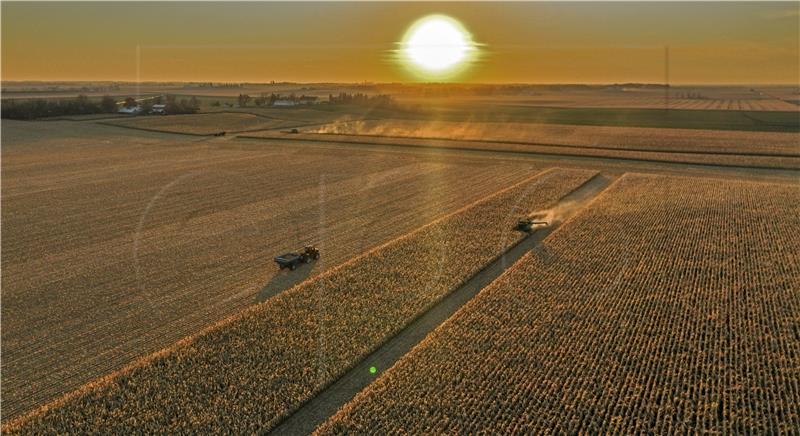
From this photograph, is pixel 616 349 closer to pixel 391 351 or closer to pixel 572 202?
pixel 391 351

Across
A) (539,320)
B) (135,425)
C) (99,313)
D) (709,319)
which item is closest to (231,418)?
(135,425)

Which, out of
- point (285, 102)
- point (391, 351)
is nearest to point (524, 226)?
point (391, 351)

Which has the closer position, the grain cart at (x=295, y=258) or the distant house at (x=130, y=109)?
the grain cart at (x=295, y=258)

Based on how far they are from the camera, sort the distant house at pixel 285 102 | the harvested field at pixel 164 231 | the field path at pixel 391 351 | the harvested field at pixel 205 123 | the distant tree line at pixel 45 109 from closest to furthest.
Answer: the field path at pixel 391 351, the harvested field at pixel 164 231, the harvested field at pixel 205 123, the distant tree line at pixel 45 109, the distant house at pixel 285 102

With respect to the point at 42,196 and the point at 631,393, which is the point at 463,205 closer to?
the point at 631,393

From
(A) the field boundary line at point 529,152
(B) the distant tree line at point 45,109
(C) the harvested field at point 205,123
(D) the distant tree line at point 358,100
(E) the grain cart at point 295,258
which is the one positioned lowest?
(E) the grain cart at point 295,258

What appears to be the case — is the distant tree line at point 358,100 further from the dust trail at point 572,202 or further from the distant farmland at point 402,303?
the dust trail at point 572,202

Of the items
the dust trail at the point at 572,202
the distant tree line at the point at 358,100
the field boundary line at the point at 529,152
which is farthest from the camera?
the distant tree line at the point at 358,100

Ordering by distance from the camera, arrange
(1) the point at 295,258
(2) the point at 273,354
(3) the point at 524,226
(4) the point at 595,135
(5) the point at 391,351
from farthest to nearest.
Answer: (4) the point at 595,135, (3) the point at 524,226, (1) the point at 295,258, (5) the point at 391,351, (2) the point at 273,354

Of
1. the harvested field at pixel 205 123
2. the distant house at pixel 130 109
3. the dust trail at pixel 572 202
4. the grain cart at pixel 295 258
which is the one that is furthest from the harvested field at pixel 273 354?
the distant house at pixel 130 109
